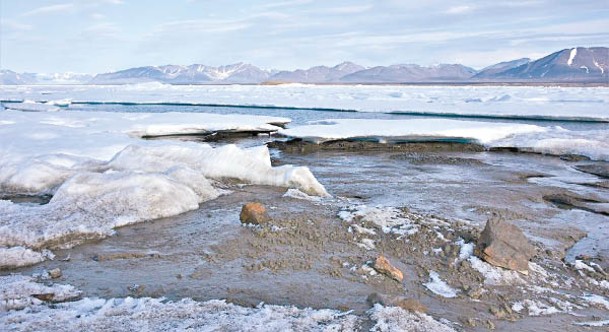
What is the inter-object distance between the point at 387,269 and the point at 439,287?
42 cm

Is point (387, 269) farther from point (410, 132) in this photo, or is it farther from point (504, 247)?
point (410, 132)

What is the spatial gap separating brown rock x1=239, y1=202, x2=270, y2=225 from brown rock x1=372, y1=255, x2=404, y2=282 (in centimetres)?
149

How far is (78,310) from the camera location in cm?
348

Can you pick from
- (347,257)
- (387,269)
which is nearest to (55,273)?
(347,257)

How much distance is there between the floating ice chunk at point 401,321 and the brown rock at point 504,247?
49.4 inches

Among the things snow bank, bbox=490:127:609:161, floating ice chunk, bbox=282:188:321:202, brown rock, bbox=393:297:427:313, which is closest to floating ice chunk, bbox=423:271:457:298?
brown rock, bbox=393:297:427:313

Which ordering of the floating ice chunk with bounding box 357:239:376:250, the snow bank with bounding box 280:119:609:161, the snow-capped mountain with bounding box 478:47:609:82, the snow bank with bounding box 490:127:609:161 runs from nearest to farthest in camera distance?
the floating ice chunk with bounding box 357:239:376:250 < the snow bank with bounding box 490:127:609:161 < the snow bank with bounding box 280:119:609:161 < the snow-capped mountain with bounding box 478:47:609:82

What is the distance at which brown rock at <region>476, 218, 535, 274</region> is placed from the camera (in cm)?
443

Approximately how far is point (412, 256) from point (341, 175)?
4.42m

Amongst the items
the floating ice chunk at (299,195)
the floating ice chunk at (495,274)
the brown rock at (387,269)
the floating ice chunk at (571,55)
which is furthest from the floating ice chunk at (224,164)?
the floating ice chunk at (571,55)

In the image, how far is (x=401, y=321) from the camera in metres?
3.38

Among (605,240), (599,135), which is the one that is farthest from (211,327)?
(599,135)

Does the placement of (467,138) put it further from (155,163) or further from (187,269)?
(187,269)

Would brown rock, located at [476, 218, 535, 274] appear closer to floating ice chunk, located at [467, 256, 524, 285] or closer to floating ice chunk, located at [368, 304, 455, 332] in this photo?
floating ice chunk, located at [467, 256, 524, 285]
